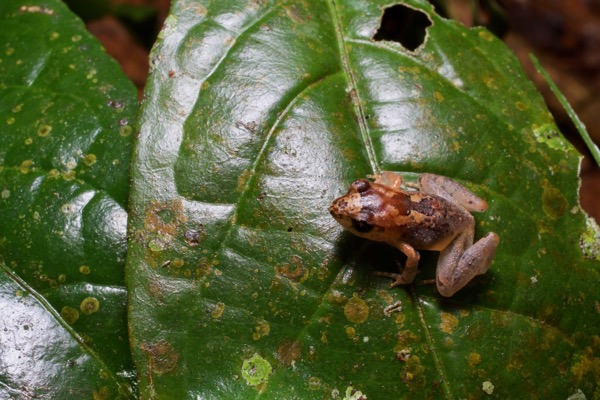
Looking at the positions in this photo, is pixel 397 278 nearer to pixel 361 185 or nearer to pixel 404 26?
pixel 361 185

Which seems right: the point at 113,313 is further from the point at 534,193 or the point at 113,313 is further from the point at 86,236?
the point at 534,193

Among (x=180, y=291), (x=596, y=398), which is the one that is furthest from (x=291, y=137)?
(x=596, y=398)

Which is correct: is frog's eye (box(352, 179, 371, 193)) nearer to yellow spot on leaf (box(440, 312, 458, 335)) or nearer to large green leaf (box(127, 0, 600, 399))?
large green leaf (box(127, 0, 600, 399))

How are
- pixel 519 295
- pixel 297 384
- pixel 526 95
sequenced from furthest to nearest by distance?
pixel 526 95
pixel 519 295
pixel 297 384

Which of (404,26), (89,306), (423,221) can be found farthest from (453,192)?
(89,306)

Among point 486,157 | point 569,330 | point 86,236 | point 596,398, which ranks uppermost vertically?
point 486,157

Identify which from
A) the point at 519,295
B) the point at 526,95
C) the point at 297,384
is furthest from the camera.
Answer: the point at 526,95

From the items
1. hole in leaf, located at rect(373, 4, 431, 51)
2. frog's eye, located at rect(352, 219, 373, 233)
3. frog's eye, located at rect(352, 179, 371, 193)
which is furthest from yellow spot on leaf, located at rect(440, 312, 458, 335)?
hole in leaf, located at rect(373, 4, 431, 51)

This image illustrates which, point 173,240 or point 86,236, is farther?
point 86,236
